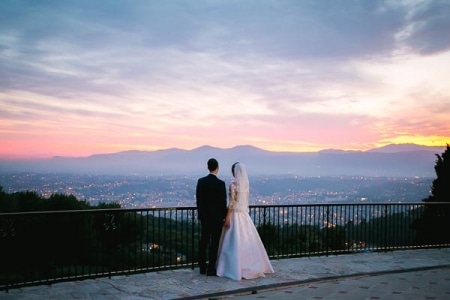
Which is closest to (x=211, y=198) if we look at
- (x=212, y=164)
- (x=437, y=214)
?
(x=212, y=164)

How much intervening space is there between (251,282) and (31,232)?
Answer: 9.83 metres

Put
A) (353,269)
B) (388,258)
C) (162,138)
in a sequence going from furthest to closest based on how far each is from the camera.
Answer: (162,138) → (388,258) → (353,269)

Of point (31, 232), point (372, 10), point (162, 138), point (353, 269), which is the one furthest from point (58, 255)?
point (162, 138)

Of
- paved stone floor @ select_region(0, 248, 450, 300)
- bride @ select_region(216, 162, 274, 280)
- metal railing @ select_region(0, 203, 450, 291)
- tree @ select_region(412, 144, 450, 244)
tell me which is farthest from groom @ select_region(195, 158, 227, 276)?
tree @ select_region(412, 144, 450, 244)

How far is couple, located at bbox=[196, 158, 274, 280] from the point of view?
7613 mm

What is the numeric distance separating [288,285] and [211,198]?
6.64ft

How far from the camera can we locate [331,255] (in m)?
10.3

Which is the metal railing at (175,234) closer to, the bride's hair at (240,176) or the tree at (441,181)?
the bride's hair at (240,176)

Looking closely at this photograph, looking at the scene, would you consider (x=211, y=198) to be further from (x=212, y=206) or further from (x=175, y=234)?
(x=175, y=234)

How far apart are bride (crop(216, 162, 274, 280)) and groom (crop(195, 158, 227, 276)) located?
0.38 feet

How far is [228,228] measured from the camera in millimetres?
7789

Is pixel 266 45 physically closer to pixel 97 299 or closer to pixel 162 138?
pixel 97 299

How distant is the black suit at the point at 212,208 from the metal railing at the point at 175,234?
713mm

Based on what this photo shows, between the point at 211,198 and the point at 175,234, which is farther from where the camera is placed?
the point at 175,234
